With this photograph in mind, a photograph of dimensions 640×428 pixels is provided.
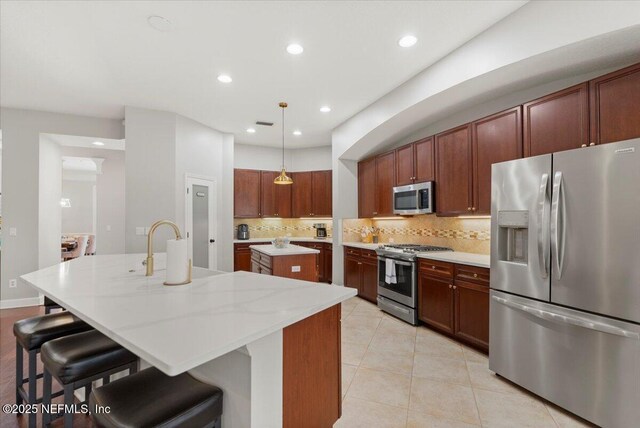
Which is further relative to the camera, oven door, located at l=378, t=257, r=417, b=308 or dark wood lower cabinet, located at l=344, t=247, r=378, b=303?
dark wood lower cabinet, located at l=344, t=247, r=378, b=303

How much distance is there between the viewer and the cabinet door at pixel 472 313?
2.86 metres

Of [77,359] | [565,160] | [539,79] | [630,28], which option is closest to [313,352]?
[77,359]

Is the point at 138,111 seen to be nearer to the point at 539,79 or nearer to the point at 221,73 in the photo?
the point at 221,73

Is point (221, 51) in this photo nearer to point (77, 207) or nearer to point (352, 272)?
point (352, 272)

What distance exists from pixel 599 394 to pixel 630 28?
2274 millimetres

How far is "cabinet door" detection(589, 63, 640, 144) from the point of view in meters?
2.07

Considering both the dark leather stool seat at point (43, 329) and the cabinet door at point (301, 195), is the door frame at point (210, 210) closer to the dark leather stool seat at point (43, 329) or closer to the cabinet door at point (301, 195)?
the cabinet door at point (301, 195)

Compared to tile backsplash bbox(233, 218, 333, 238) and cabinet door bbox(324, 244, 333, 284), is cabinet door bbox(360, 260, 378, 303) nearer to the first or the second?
cabinet door bbox(324, 244, 333, 284)

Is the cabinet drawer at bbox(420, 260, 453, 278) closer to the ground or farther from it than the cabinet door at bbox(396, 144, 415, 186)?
closer to the ground

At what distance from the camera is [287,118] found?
498 cm

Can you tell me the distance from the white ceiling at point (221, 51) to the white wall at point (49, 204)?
Answer: 849 millimetres

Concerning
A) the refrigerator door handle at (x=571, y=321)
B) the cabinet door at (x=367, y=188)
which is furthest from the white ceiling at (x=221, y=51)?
the refrigerator door handle at (x=571, y=321)

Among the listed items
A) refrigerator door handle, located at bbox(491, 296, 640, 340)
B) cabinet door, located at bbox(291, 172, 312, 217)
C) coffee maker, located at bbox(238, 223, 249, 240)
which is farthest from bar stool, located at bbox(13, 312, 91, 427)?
cabinet door, located at bbox(291, 172, 312, 217)

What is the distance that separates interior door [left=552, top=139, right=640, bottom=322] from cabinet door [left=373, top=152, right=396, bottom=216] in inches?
104
